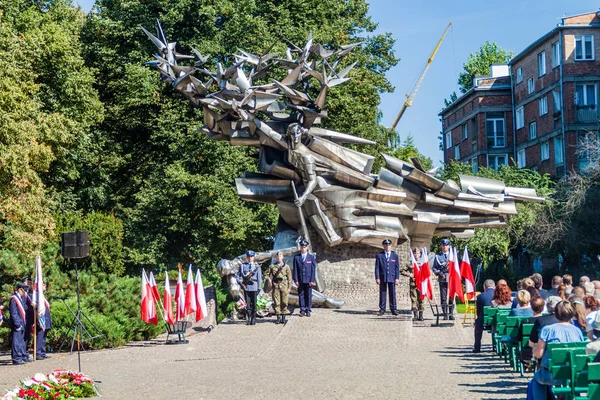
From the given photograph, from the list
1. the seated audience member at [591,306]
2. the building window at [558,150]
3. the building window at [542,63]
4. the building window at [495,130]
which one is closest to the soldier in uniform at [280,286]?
the seated audience member at [591,306]

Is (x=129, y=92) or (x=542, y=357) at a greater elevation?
(x=129, y=92)

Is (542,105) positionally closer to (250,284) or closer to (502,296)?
(250,284)

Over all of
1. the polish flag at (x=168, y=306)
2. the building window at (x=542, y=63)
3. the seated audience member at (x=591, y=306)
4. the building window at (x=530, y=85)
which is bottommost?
the polish flag at (x=168, y=306)

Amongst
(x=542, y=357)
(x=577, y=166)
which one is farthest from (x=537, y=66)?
(x=542, y=357)

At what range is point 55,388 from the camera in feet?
41.7

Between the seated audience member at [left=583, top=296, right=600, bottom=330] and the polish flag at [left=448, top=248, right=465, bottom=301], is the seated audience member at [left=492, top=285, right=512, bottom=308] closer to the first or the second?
the seated audience member at [left=583, top=296, right=600, bottom=330]

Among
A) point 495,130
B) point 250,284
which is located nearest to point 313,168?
point 250,284

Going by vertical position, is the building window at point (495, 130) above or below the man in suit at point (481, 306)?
above

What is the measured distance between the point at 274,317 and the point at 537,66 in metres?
33.5

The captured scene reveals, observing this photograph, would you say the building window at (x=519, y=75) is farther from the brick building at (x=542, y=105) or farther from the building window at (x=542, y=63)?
the building window at (x=542, y=63)

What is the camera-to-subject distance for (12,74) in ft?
88.7

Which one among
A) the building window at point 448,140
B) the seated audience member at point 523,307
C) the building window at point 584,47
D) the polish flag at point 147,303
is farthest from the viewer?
the building window at point 448,140

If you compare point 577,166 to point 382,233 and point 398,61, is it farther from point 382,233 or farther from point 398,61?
point 382,233

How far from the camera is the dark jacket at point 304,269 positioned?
21.7 metres
